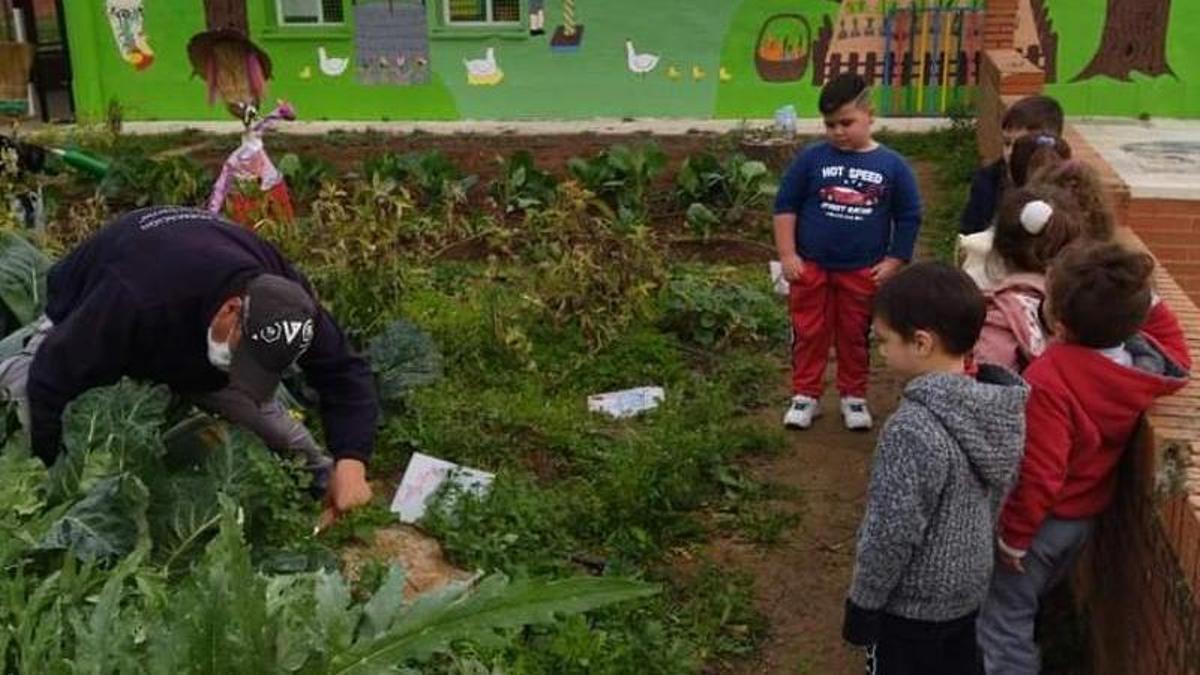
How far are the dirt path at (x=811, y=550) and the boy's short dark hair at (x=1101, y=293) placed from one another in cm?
126

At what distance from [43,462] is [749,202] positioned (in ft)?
19.4

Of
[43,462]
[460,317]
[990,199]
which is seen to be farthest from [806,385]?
[43,462]

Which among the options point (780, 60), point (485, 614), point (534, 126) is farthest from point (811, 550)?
point (780, 60)

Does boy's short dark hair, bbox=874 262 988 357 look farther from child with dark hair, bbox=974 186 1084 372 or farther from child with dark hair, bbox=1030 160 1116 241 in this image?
child with dark hair, bbox=1030 160 1116 241

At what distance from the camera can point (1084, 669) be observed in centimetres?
368

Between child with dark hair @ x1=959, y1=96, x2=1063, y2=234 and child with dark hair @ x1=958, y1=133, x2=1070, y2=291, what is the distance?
13 centimetres

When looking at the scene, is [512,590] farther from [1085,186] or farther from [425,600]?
[1085,186]

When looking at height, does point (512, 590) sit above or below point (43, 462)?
above

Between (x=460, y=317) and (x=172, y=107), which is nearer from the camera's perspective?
(x=460, y=317)

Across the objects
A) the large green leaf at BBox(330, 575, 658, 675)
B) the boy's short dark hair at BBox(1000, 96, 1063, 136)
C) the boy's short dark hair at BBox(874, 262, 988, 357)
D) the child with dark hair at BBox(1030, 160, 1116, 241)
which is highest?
the boy's short dark hair at BBox(1000, 96, 1063, 136)

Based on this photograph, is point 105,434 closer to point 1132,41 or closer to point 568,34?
point 568,34

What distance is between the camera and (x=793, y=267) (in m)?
5.26

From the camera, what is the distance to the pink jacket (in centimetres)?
354

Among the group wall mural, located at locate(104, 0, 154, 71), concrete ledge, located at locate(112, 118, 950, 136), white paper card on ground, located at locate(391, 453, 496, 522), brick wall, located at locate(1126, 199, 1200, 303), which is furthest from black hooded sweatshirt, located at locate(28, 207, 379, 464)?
wall mural, located at locate(104, 0, 154, 71)
